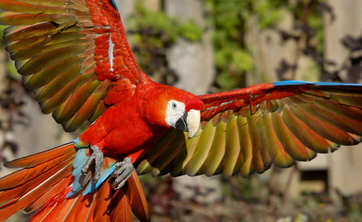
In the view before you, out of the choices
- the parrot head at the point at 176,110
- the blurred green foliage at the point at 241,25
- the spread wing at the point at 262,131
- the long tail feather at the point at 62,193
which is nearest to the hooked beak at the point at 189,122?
the parrot head at the point at 176,110

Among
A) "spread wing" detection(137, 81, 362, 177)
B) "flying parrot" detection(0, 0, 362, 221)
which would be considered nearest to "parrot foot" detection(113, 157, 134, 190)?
"flying parrot" detection(0, 0, 362, 221)

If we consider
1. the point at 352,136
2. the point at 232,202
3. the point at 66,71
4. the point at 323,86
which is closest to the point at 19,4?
the point at 66,71

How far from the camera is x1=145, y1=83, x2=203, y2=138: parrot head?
191cm

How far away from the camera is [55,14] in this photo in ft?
6.64

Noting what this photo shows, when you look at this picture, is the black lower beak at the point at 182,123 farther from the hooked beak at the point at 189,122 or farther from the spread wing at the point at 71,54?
the spread wing at the point at 71,54

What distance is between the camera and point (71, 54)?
2.12 m

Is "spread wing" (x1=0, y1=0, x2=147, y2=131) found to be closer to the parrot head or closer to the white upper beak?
the parrot head

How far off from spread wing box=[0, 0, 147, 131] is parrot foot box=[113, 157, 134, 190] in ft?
0.91

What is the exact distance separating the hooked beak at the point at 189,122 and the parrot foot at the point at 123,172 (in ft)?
1.27

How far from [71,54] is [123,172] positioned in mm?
597

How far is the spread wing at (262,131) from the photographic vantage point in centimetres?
219

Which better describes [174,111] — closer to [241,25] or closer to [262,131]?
[262,131]

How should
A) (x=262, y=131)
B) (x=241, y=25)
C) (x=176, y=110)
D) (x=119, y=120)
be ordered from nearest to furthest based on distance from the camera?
(x=176, y=110), (x=119, y=120), (x=262, y=131), (x=241, y=25)

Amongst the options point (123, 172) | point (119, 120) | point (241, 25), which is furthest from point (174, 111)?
point (241, 25)
